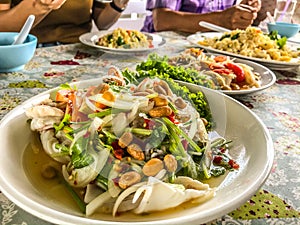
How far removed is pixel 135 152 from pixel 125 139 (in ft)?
0.10

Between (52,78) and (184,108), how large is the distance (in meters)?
0.68

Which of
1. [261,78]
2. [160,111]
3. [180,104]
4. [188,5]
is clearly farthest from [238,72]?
[188,5]

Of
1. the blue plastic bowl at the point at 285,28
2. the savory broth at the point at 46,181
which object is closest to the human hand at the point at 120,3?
the blue plastic bowl at the point at 285,28

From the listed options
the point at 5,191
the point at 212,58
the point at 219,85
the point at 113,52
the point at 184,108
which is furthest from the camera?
the point at 113,52

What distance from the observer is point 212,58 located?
54.3 inches

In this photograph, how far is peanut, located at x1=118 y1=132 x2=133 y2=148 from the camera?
0.61m

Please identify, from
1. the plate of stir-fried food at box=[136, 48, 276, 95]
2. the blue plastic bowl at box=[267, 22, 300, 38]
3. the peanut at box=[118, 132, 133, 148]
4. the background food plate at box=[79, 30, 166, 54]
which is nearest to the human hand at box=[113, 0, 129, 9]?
the background food plate at box=[79, 30, 166, 54]

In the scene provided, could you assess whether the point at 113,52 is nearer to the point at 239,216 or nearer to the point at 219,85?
the point at 219,85

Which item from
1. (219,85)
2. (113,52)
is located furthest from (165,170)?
(113,52)

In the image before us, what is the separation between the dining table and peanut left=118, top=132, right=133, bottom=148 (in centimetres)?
17

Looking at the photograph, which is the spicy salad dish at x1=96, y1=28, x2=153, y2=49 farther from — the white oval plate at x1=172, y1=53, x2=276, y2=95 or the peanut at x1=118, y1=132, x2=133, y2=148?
Result: the peanut at x1=118, y1=132, x2=133, y2=148

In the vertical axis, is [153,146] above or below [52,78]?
above

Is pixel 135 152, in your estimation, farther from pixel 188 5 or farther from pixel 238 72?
pixel 188 5

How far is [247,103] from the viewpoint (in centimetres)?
113
